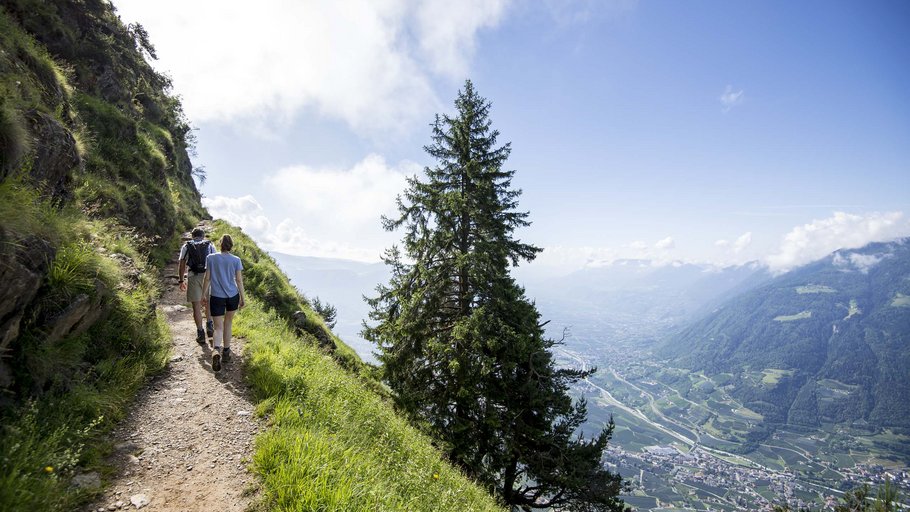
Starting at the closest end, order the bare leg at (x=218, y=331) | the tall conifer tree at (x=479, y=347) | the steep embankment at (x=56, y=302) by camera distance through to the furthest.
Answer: the steep embankment at (x=56, y=302)
the bare leg at (x=218, y=331)
the tall conifer tree at (x=479, y=347)

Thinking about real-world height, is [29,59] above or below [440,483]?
above

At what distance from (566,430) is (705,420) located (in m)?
227

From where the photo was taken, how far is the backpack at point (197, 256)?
793 centimetres

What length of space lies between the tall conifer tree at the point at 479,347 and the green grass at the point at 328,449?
394 cm

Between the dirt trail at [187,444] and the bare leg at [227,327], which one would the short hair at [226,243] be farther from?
the dirt trail at [187,444]

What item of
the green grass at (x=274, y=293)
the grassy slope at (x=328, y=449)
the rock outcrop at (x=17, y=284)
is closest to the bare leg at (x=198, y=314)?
the grassy slope at (x=328, y=449)

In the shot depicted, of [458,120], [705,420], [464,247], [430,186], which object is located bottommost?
[705,420]

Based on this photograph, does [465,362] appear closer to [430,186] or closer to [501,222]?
[501,222]

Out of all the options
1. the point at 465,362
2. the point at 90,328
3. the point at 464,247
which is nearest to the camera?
the point at 90,328

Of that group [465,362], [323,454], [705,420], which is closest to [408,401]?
[465,362]

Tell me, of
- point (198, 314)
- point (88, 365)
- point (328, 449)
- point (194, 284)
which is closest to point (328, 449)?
point (328, 449)

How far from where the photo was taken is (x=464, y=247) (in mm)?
13414

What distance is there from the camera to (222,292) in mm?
7250

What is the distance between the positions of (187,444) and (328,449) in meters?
2.02
